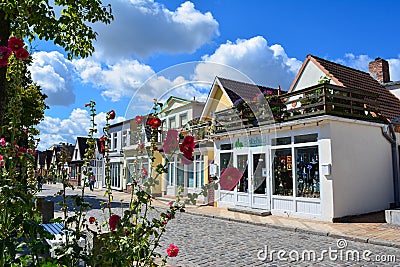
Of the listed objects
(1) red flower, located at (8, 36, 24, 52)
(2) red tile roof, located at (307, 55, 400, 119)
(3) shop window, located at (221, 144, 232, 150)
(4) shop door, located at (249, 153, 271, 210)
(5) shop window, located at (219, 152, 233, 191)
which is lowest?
(4) shop door, located at (249, 153, 271, 210)

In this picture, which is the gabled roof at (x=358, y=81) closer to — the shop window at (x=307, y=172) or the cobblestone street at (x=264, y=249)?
the shop window at (x=307, y=172)

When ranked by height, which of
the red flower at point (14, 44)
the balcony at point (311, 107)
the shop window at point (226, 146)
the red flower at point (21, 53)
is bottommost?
the shop window at point (226, 146)

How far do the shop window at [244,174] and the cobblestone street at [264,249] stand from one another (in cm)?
397

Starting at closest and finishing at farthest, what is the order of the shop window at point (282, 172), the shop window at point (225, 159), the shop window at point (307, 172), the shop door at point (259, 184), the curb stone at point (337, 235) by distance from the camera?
the curb stone at point (337, 235)
the shop window at point (307, 172)
the shop window at point (282, 172)
the shop door at point (259, 184)
the shop window at point (225, 159)

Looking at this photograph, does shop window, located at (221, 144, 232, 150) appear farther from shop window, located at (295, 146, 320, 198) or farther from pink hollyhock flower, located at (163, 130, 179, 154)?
pink hollyhock flower, located at (163, 130, 179, 154)

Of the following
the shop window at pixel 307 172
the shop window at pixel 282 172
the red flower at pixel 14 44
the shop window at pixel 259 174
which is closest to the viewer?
the red flower at pixel 14 44

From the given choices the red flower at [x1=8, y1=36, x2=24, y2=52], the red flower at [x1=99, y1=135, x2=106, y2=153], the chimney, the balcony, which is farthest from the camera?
the chimney

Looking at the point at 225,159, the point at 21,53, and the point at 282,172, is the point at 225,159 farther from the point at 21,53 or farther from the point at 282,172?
the point at 21,53

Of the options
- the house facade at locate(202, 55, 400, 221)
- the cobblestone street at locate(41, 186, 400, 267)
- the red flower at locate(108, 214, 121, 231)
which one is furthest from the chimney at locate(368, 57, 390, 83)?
the red flower at locate(108, 214, 121, 231)

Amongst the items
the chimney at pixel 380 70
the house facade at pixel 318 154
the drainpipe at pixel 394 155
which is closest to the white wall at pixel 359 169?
the house facade at pixel 318 154

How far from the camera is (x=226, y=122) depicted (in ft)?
48.7

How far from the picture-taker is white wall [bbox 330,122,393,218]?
10227 mm

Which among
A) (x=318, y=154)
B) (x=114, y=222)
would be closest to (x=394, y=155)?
(x=318, y=154)

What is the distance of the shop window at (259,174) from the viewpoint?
41.6 feet
